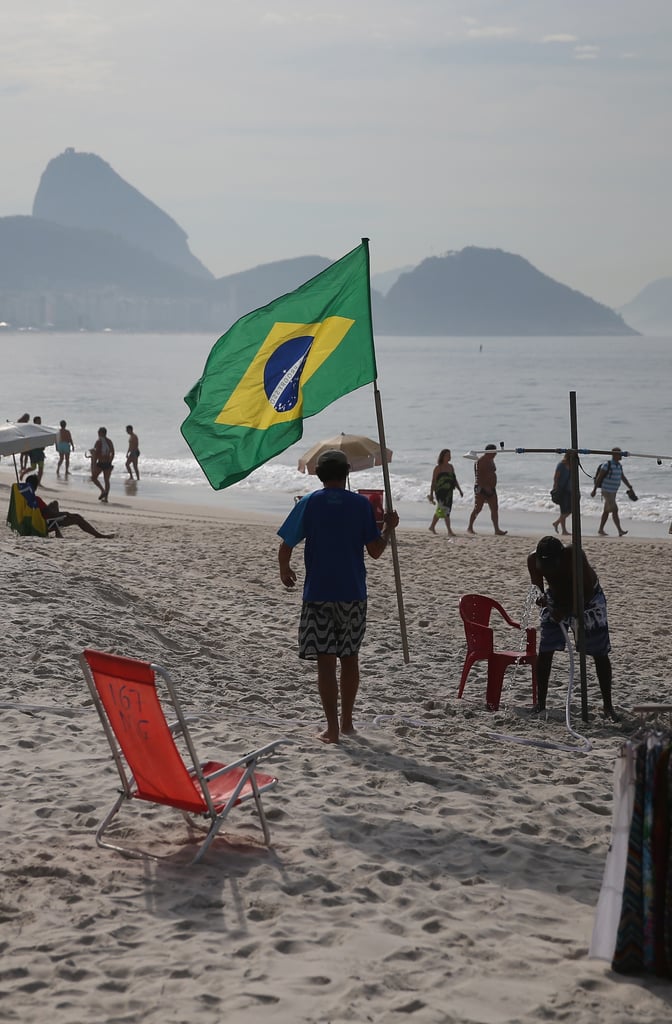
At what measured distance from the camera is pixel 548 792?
5312mm

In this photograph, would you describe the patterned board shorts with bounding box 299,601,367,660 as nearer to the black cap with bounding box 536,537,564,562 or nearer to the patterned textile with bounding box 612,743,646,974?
the black cap with bounding box 536,537,564,562

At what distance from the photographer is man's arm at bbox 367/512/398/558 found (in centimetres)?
584

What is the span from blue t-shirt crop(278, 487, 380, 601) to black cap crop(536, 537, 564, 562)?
1345mm

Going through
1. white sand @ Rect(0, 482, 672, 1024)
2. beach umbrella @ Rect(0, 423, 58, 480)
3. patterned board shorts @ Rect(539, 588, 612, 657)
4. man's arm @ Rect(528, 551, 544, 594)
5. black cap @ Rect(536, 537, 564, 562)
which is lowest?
white sand @ Rect(0, 482, 672, 1024)

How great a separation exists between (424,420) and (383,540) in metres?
52.6

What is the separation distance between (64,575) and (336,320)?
418 centimetres

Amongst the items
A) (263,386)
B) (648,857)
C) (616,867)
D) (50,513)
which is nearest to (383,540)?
(263,386)

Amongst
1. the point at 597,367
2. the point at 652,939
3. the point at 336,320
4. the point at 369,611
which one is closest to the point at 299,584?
the point at 369,611

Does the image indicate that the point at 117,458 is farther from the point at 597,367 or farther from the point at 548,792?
the point at 597,367

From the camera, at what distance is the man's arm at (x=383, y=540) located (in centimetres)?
584

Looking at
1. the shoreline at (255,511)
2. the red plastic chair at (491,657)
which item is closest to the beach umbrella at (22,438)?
the shoreline at (255,511)

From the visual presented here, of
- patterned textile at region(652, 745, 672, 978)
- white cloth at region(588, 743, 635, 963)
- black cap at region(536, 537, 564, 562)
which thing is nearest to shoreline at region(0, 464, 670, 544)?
black cap at region(536, 537, 564, 562)

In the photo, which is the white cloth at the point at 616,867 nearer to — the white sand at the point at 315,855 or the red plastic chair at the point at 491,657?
the white sand at the point at 315,855

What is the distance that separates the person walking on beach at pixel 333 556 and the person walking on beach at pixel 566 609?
1.39 metres
